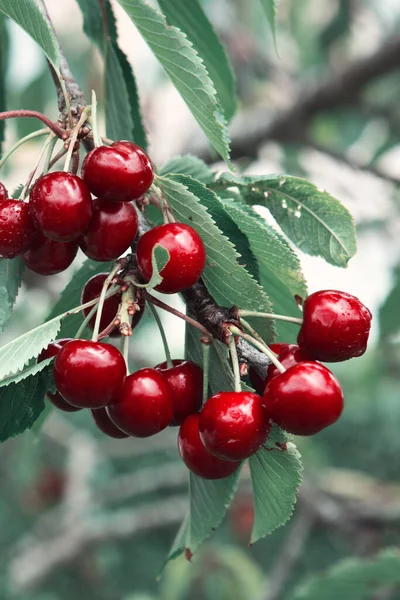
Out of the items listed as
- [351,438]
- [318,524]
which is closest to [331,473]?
[318,524]

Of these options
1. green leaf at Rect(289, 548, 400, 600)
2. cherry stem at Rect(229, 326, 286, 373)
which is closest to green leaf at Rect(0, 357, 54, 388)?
cherry stem at Rect(229, 326, 286, 373)

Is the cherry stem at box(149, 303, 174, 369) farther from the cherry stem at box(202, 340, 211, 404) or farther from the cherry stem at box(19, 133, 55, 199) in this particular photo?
the cherry stem at box(19, 133, 55, 199)

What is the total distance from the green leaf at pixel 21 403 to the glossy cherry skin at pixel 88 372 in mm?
92

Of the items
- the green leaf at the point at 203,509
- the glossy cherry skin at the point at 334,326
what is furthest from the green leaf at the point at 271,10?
the green leaf at the point at 203,509

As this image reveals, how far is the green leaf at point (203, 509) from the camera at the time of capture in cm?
105

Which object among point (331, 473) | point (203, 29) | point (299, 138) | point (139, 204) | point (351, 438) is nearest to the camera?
point (139, 204)

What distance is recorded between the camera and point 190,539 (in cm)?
109

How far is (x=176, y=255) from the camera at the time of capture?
789 millimetres

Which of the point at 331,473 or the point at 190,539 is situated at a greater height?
the point at 190,539

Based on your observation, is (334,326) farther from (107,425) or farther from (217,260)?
(107,425)

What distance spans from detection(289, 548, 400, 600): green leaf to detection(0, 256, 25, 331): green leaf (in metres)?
1.35

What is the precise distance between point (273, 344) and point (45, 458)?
211 inches


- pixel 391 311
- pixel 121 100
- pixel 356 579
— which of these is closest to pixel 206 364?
pixel 121 100

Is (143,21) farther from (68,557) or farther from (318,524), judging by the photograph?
(68,557)
